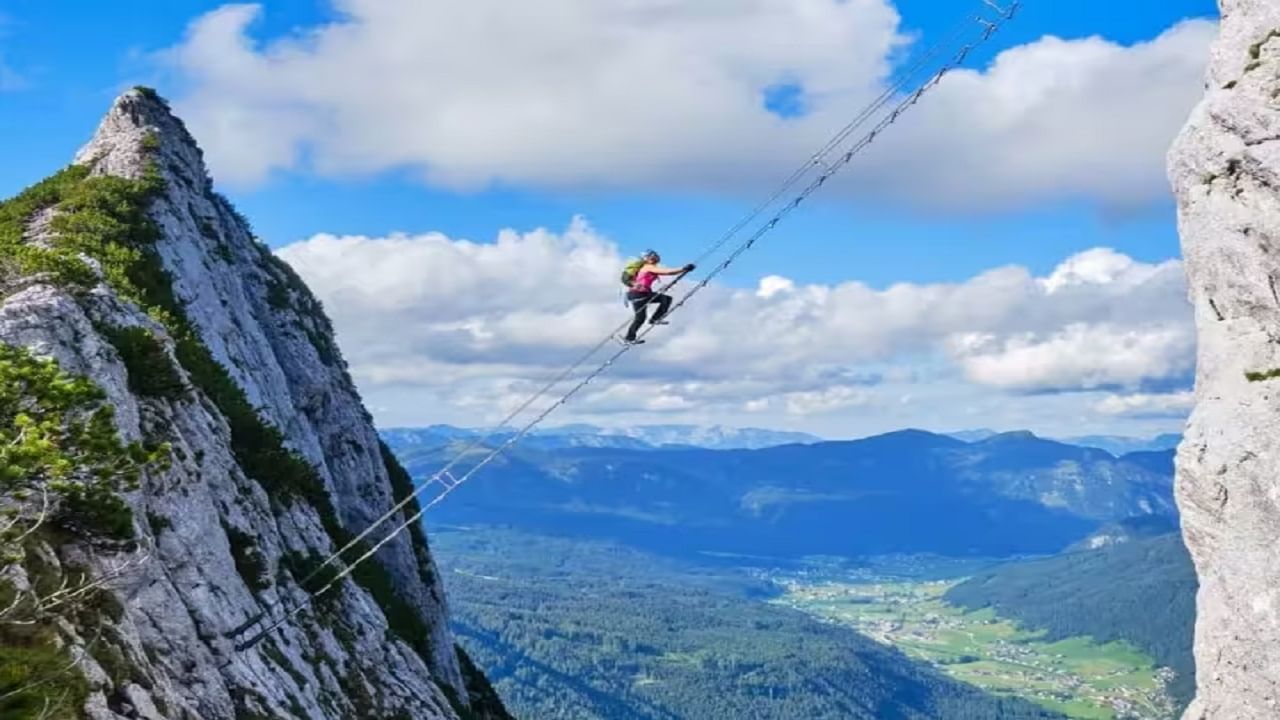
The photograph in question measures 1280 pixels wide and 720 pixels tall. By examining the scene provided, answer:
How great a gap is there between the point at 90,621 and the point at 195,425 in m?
12.4

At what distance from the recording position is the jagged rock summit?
65.0 ft

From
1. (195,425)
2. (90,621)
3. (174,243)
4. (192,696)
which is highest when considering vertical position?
(174,243)

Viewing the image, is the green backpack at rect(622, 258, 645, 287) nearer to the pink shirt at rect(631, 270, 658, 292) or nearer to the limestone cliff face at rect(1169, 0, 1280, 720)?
the pink shirt at rect(631, 270, 658, 292)

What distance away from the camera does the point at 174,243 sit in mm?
49188

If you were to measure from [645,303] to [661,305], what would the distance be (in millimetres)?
551

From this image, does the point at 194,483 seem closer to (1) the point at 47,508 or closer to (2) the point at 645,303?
(1) the point at 47,508

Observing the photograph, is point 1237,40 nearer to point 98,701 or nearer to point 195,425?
point 195,425

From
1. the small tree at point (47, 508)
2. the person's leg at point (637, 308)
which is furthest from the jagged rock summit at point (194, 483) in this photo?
the person's leg at point (637, 308)

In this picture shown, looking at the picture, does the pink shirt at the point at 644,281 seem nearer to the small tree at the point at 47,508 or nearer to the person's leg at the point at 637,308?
the person's leg at the point at 637,308

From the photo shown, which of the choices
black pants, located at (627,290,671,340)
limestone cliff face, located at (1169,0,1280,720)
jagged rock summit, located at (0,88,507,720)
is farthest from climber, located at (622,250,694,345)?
limestone cliff face, located at (1169,0,1280,720)

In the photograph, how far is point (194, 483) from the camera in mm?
27453

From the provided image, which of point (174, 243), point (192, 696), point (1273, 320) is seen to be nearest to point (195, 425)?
point (192, 696)

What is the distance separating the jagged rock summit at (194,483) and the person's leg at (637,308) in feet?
43.9

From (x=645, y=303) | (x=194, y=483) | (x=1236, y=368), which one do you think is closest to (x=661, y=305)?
(x=645, y=303)
